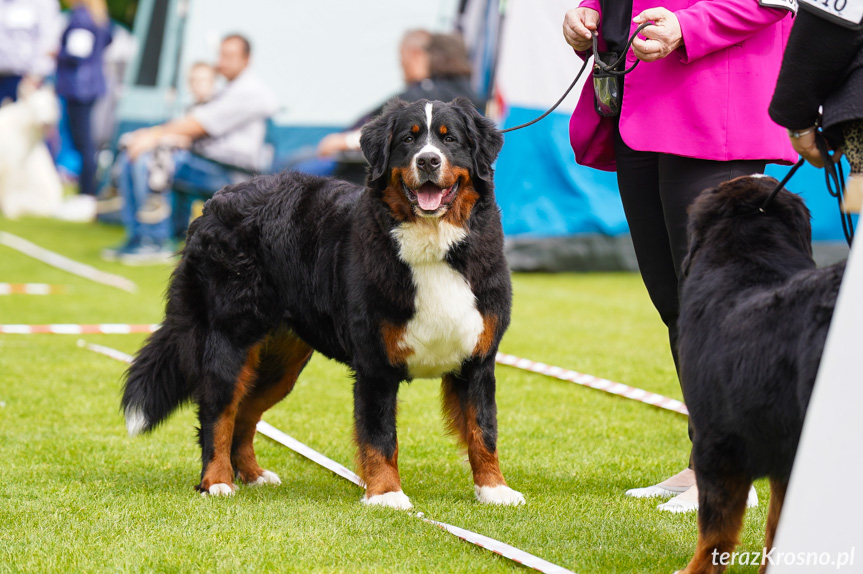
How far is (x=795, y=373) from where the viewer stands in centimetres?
225

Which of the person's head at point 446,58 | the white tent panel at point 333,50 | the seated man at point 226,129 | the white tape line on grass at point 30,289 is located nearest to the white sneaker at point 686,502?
the person's head at point 446,58

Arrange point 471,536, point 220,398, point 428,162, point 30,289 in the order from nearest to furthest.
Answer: point 471,536, point 428,162, point 220,398, point 30,289

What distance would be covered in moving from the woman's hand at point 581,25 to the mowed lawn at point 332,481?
168cm

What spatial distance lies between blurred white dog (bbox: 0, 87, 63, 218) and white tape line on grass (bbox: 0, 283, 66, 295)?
6.56m

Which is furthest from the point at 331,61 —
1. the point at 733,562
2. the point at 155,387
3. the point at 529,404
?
the point at 733,562

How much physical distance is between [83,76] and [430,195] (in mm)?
14569

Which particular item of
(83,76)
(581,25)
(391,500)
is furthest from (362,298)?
(83,76)

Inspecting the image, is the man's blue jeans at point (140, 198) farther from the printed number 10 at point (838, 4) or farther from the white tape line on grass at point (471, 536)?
the printed number 10 at point (838, 4)

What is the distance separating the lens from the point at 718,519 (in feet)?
8.34

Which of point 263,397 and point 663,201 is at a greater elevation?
point 663,201

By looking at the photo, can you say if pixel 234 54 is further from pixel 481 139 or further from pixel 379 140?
pixel 481 139

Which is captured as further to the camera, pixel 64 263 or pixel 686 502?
pixel 64 263

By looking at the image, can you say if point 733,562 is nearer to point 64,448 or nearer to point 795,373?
point 795,373

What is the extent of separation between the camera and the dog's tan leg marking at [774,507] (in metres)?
2.53
